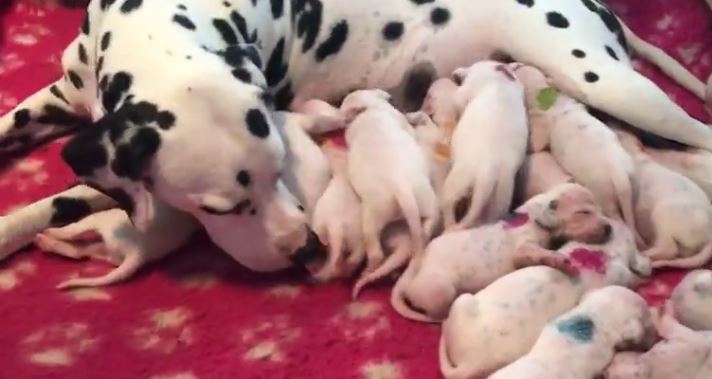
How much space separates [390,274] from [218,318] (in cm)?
33

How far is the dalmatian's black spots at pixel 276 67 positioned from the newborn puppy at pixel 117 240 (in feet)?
1.26

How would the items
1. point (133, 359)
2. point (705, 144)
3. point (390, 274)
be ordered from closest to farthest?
1. point (133, 359)
2. point (390, 274)
3. point (705, 144)

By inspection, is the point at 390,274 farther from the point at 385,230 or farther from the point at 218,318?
the point at 218,318

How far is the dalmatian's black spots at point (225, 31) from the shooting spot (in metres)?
2.41

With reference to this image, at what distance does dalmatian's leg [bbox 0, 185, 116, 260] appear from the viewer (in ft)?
8.11

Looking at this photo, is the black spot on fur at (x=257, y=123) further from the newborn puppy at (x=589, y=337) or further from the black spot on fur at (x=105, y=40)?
the newborn puppy at (x=589, y=337)

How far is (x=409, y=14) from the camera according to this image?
2787 mm

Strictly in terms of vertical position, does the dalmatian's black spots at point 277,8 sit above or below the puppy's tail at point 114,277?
above

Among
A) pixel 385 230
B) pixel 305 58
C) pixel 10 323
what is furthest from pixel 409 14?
pixel 10 323

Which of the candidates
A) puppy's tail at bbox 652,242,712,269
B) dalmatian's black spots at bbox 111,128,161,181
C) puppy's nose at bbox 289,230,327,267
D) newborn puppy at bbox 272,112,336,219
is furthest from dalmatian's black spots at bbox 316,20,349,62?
puppy's tail at bbox 652,242,712,269

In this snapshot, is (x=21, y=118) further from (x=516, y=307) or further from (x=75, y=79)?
(x=516, y=307)

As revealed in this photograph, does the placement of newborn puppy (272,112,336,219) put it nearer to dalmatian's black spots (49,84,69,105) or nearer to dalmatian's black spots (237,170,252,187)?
dalmatian's black spots (237,170,252,187)

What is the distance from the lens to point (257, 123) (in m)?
2.18

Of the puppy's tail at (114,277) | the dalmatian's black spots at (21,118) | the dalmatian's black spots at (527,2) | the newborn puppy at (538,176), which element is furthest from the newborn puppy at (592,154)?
the dalmatian's black spots at (21,118)
